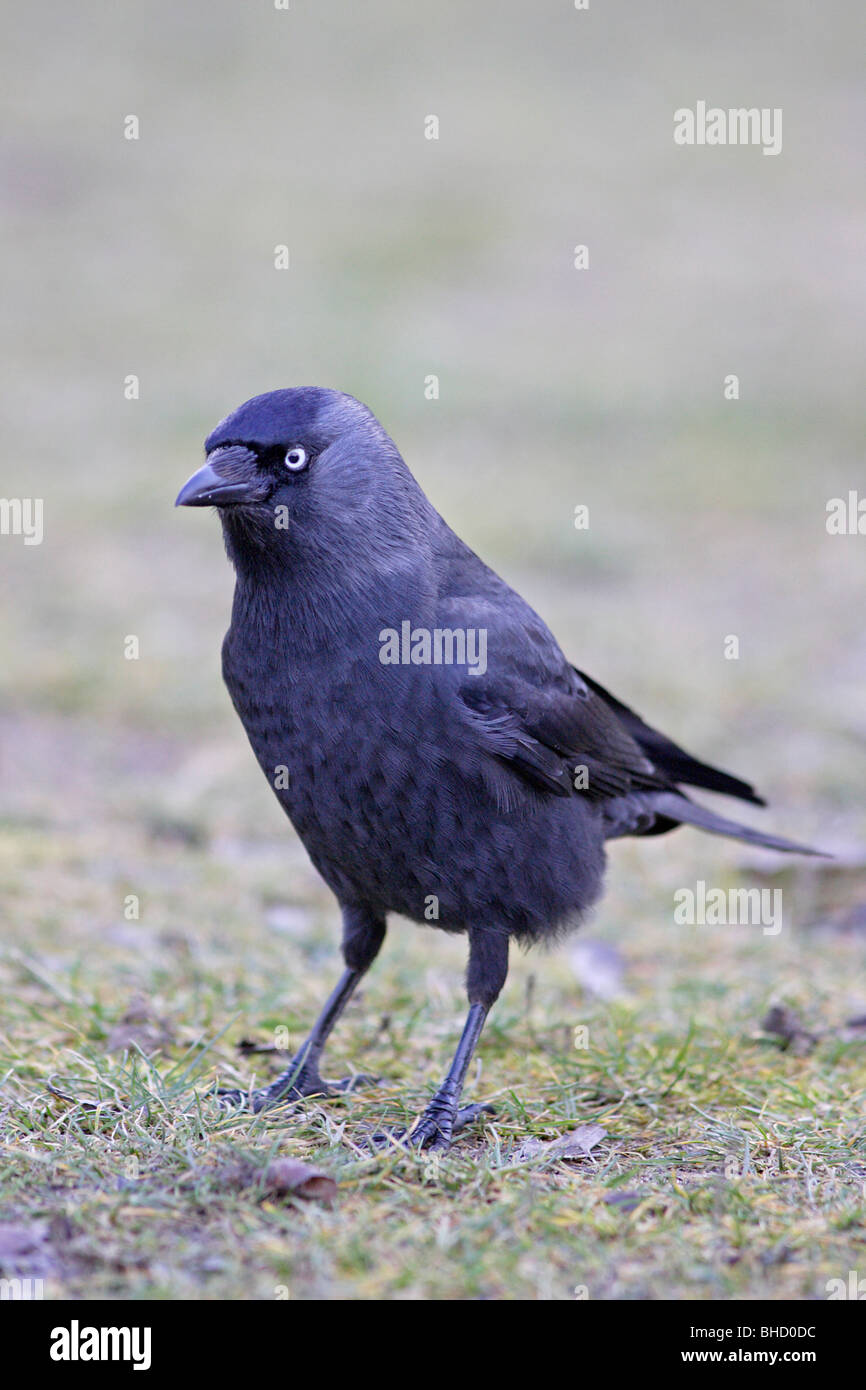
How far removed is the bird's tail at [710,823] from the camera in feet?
17.1

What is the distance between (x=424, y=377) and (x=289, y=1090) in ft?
34.5

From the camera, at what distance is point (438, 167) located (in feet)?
67.7

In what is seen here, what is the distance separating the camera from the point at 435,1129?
12.6 ft

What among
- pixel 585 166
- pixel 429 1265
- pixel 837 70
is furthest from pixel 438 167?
pixel 429 1265

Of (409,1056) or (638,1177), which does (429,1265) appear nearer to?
(638,1177)

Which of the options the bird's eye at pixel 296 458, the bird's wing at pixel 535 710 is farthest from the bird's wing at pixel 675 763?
the bird's eye at pixel 296 458

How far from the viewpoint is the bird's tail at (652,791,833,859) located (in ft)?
17.1

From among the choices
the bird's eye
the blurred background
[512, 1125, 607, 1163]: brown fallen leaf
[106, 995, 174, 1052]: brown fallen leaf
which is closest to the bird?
the bird's eye

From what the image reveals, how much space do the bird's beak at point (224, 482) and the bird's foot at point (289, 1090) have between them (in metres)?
1.56

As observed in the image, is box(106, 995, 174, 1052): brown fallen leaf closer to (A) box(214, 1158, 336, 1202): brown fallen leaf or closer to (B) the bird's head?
(A) box(214, 1158, 336, 1202): brown fallen leaf

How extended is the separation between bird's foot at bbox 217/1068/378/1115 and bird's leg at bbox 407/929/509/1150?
327mm

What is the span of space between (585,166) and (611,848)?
1634cm

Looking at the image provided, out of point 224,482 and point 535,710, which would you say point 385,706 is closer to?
point 535,710

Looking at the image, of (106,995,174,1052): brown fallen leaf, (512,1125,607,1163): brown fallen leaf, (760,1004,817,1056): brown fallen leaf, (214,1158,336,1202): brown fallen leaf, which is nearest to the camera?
(214,1158,336,1202): brown fallen leaf
